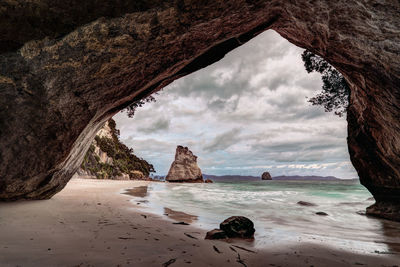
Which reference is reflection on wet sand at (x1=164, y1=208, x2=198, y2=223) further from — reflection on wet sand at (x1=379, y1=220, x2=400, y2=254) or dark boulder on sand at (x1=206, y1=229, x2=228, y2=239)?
reflection on wet sand at (x1=379, y1=220, x2=400, y2=254)

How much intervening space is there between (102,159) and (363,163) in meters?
27.7

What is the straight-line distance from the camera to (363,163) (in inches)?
313

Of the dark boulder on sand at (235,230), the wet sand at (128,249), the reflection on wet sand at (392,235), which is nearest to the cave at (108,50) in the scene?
the wet sand at (128,249)

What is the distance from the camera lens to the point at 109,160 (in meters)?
28.8

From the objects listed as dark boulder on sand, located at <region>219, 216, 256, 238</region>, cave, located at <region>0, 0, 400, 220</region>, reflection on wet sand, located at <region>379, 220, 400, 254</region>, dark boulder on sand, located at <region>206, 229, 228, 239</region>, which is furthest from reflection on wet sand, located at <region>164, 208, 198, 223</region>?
reflection on wet sand, located at <region>379, 220, 400, 254</region>

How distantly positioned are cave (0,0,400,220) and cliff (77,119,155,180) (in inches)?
861

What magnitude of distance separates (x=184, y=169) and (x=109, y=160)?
22.1 metres

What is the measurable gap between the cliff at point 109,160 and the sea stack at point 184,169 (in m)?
10.0

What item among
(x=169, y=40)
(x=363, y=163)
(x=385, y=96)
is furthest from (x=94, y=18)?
(x=363, y=163)

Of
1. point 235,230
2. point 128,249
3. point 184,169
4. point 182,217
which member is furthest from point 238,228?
point 184,169

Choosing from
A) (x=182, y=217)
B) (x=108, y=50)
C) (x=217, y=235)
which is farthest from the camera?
(x=182, y=217)

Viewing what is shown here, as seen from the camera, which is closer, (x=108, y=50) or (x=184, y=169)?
(x=108, y=50)

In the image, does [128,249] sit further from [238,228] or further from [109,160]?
[109,160]

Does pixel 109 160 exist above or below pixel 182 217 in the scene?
above
